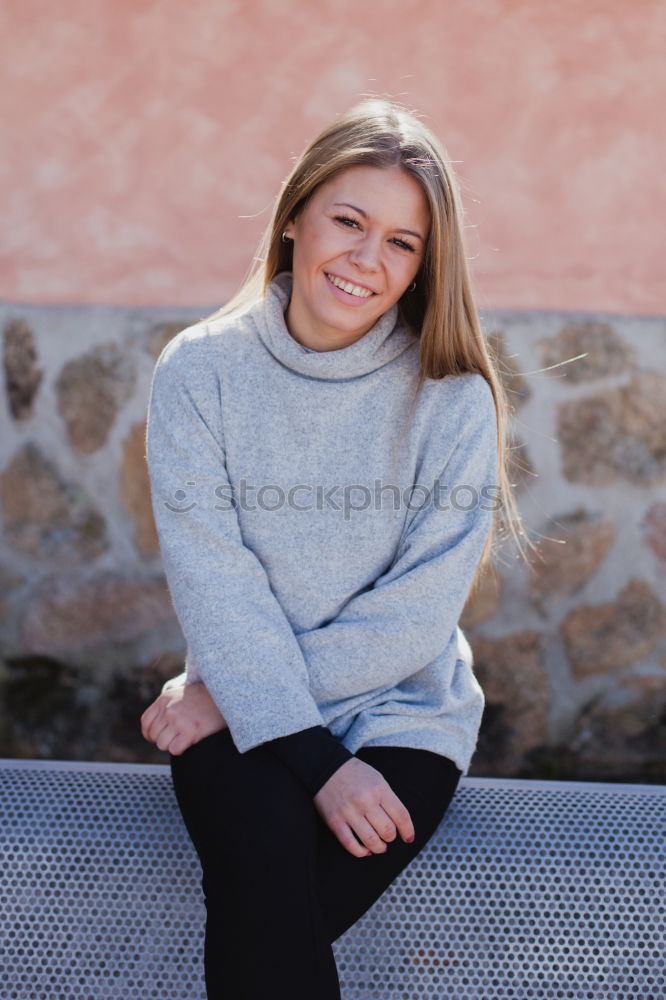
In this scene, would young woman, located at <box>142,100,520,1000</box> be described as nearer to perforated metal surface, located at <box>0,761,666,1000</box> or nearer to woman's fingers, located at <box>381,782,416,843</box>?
woman's fingers, located at <box>381,782,416,843</box>

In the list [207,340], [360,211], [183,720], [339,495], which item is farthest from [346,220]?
[183,720]

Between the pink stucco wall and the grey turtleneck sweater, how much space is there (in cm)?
88

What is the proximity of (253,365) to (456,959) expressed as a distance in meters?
1.05

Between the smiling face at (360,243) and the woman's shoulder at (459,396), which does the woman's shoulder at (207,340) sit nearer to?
the smiling face at (360,243)

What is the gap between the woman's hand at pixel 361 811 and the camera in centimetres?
150

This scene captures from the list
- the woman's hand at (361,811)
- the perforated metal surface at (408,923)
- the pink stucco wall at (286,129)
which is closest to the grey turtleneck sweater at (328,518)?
the woman's hand at (361,811)

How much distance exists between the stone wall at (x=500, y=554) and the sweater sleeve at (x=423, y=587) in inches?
→ 36.2

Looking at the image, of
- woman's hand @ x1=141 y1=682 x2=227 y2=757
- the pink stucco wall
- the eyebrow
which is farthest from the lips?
the pink stucco wall

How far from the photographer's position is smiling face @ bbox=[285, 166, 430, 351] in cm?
172

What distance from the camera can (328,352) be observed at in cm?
181

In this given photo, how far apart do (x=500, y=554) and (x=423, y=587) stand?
3.55 ft

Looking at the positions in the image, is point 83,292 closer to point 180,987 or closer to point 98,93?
point 98,93

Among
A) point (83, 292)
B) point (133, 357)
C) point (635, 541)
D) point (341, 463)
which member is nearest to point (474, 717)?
point (341, 463)

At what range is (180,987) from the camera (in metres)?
1.68
